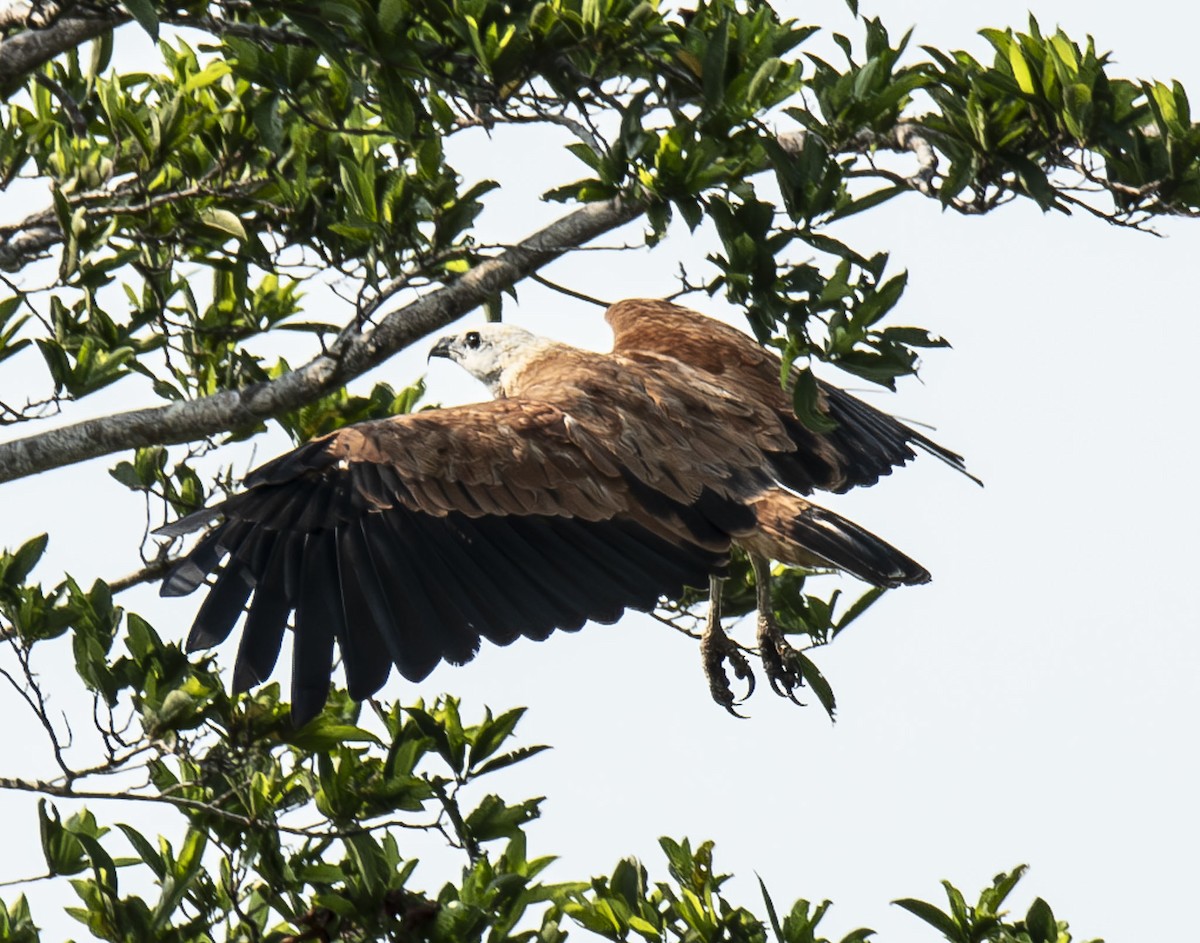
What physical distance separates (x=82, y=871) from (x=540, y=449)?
1.65 meters

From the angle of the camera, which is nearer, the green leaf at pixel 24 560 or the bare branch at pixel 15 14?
the bare branch at pixel 15 14

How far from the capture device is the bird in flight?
4477 millimetres

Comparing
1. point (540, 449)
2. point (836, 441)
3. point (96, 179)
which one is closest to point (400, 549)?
point (540, 449)

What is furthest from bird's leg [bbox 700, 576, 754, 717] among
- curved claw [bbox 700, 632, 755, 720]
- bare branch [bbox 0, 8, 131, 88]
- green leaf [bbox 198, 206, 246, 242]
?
bare branch [bbox 0, 8, 131, 88]

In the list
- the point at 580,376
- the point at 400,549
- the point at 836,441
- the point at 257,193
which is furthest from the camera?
the point at 836,441

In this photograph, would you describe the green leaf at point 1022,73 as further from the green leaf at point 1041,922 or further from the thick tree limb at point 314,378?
the green leaf at point 1041,922

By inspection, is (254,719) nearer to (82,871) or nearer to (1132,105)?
(82,871)

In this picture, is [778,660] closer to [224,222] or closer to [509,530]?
[509,530]

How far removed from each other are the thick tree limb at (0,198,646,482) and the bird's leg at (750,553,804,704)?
115 cm

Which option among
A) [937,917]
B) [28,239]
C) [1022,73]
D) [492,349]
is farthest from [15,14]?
[937,917]

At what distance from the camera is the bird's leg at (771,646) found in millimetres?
5445

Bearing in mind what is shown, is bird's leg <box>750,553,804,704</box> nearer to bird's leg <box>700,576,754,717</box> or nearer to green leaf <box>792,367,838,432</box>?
bird's leg <box>700,576,754,717</box>

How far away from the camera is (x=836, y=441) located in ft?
19.8

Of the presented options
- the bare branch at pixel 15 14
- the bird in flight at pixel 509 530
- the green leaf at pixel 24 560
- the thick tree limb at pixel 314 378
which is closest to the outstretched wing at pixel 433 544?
the bird in flight at pixel 509 530
